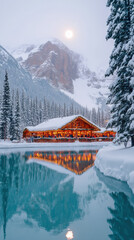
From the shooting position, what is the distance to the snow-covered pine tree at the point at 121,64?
14625 mm

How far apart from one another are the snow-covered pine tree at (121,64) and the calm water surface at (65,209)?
176 inches

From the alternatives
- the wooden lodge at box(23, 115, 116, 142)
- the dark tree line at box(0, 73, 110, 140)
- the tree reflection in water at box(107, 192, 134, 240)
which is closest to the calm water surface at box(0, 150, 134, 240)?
the tree reflection in water at box(107, 192, 134, 240)

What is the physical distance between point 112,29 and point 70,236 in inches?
576

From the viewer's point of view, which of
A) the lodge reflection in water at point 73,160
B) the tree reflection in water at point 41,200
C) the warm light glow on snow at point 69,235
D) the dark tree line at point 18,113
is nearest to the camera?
the warm light glow on snow at point 69,235

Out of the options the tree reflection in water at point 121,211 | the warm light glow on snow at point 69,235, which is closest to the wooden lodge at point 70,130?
the tree reflection in water at point 121,211

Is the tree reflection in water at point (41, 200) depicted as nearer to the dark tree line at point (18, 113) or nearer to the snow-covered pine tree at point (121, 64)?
the snow-covered pine tree at point (121, 64)

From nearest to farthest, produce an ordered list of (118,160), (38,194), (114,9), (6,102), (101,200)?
1. (101,200)
2. (38,194)
3. (118,160)
4. (114,9)
5. (6,102)

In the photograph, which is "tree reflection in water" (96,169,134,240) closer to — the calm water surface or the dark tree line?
the calm water surface

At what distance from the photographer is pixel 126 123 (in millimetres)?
14664

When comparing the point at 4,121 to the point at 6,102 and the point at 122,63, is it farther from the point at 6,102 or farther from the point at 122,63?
the point at 122,63

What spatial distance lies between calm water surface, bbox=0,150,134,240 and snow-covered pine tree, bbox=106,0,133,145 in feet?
14.6

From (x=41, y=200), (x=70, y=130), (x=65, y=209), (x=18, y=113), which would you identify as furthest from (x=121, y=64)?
(x=18, y=113)

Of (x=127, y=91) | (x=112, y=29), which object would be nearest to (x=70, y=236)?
(x=127, y=91)

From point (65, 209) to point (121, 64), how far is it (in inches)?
422
